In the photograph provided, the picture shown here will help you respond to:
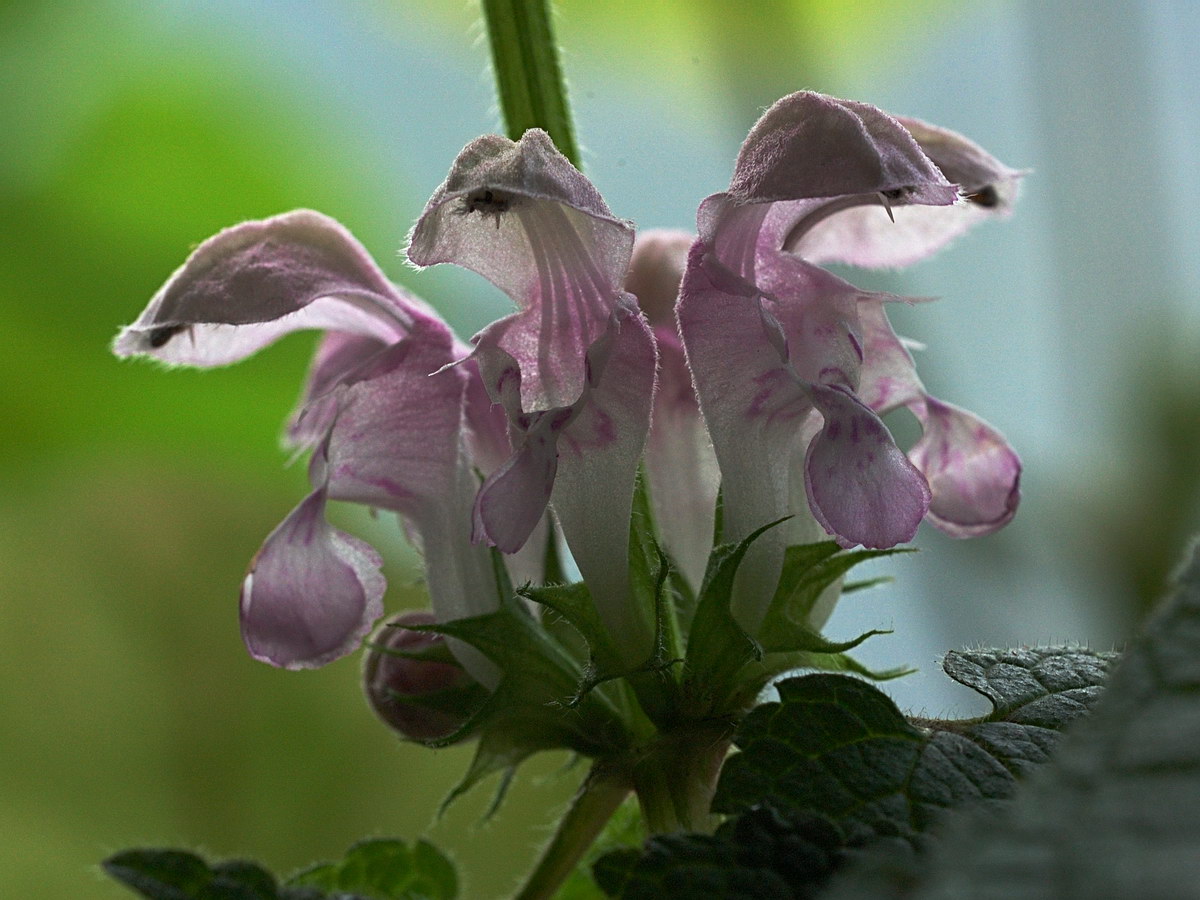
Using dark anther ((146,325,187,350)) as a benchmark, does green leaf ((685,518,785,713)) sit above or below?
below

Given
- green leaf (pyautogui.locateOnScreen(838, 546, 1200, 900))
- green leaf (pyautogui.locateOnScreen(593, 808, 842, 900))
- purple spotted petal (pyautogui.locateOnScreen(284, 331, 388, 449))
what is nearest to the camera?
green leaf (pyautogui.locateOnScreen(838, 546, 1200, 900))

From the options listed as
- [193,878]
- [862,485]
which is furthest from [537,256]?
[193,878]

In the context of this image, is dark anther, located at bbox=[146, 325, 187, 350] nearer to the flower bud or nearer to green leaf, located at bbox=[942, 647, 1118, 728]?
the flower bud

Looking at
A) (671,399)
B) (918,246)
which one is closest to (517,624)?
(671,399)

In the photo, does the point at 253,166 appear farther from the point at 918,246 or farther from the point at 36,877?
the point at 918,246

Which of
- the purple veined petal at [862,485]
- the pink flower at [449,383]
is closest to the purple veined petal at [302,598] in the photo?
the pink flower at [449,383]

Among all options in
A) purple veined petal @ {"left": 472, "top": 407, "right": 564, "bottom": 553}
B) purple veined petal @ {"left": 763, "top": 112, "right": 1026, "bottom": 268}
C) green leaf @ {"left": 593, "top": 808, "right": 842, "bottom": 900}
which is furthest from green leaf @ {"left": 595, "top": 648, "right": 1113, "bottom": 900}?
purple veined petal @ {"left": 763, "top": 112, "right": 1026, "bottom": 268}
